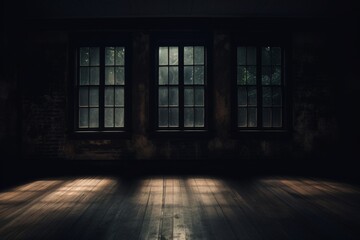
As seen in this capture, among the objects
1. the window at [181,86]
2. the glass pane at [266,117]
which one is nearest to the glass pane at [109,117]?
the window at [181,86]

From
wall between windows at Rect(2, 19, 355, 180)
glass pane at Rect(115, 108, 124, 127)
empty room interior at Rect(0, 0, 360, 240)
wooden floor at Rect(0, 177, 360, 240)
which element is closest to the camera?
wooden floor at Rect(0, 177, 360, 240)

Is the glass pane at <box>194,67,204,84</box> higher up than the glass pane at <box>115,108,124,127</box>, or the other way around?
the glass pane at <box>194,67,204,84</box>

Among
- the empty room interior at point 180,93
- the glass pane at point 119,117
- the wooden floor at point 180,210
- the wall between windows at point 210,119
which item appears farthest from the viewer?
the glass pane at point 119,117

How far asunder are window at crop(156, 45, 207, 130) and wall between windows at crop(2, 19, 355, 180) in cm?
27

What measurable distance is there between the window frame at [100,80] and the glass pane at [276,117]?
3.12 metres

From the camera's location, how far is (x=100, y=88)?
6371mm

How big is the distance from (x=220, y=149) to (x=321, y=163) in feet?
7.06

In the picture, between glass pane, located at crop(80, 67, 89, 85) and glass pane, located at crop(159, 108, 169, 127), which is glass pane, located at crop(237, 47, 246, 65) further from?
glass pane, located at crop(80, 67, 89, 85)

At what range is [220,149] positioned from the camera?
6215mm

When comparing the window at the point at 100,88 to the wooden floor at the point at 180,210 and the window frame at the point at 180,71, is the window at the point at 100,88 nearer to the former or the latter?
the window frame at the point at 180,71

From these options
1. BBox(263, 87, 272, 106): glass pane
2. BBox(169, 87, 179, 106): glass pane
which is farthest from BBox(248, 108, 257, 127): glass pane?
BBox(169, 87, 179, 106): glass pane

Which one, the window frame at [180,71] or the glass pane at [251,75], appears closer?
the window frame at [180,71]

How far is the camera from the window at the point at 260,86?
639cm

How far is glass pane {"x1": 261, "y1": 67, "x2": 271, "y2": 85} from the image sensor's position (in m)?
6.43
